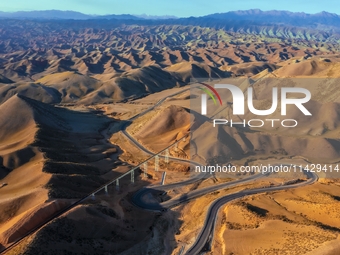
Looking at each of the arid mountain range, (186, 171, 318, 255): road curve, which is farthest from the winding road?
the arid mountain range

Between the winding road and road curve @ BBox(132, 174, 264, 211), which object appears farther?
road curve @ BBox(132, 174, 264, 211)

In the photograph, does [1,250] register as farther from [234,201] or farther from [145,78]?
[145,78]

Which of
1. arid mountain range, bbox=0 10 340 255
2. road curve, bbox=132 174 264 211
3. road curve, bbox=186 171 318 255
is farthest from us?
road curve, bbox=132 174 264 211

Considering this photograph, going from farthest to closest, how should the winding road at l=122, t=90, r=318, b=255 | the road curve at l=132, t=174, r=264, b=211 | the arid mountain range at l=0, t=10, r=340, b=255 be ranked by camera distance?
the road curve at l=132, t=174, r=264, b=211, the winding road at l=122, t=90, r=318, b=255, the arid mountain range at l=0, t=10, r=340, b=255

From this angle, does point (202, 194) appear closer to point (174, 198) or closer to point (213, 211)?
point (174, 198)

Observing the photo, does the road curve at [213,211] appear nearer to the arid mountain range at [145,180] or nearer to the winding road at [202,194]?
the winding road at [202,194]

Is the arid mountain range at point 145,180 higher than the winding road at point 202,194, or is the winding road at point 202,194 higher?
the arid mountain range at point 145,180

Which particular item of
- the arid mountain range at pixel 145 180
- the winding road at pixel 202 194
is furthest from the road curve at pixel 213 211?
the arid mountain range at pixel 145 180

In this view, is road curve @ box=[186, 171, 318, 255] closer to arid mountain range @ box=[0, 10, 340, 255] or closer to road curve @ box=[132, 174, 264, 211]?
arid mountain range @ box=[0, 10, 340, 255]

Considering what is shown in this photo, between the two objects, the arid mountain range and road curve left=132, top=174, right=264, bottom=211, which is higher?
the arid mountain range
